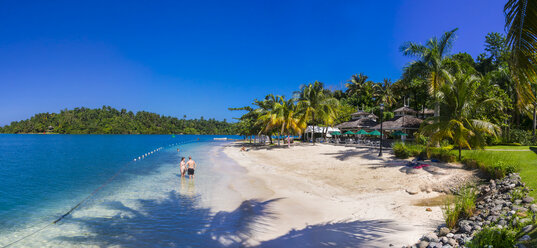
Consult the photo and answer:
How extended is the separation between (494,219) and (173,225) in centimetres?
851

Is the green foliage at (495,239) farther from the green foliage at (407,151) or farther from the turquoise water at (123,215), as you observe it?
the green foliage at (407,151)

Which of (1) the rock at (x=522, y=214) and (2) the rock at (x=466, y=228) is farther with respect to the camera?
(2) the rock at (x=466, y=228)

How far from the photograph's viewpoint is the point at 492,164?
1013 cm

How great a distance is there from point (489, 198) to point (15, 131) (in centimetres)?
23899

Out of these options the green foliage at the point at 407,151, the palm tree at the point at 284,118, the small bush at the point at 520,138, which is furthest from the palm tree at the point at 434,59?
the palm tree at the point at 284,118

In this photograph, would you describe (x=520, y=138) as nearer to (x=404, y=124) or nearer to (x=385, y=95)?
(x=404, y=124)

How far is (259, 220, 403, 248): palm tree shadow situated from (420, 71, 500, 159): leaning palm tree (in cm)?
800

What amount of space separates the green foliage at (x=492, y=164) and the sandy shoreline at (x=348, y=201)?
1.86 ft

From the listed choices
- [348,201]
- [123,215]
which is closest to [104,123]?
[123,215]

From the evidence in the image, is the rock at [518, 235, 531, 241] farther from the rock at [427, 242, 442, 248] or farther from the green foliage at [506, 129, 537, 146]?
the green foliage at [506, 129, 537, 146]

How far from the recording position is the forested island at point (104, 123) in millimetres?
152500

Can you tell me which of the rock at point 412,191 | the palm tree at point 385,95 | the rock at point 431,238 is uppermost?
the palm tree at point 385,95

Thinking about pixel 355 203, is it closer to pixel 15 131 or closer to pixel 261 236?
pixel 261 236

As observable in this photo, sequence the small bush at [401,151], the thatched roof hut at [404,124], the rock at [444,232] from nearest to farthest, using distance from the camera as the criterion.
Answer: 1. the rock at [444,232]
2. the small bush at [401,151]
3. the thatched roof hut at [404,124]
